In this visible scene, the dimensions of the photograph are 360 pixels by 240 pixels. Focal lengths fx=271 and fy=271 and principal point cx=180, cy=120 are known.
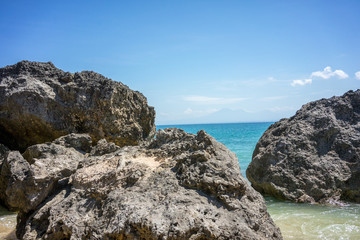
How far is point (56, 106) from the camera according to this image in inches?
285

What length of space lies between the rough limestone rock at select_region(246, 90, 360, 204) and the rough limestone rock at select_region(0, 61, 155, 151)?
13.4 ft

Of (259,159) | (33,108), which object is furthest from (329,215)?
(33,108)

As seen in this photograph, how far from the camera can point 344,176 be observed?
6812 millimetres

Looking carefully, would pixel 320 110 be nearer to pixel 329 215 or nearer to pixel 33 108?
pixel 329 215

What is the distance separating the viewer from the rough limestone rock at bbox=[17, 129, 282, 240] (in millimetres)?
2838

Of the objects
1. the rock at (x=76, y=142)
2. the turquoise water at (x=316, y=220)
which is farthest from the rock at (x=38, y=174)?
the turquoise water at (x=316, y=220)

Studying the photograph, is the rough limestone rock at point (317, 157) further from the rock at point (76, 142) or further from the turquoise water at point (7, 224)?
the turquoise water at point (7, 224)

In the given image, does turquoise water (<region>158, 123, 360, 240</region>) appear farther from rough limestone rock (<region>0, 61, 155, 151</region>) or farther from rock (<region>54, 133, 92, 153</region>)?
rough limestone rock (<region>0, 61, 155, 151</region>)

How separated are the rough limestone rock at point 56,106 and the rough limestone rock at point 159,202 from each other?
11.5 ft

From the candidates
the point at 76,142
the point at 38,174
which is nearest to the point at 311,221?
the point at 76,142

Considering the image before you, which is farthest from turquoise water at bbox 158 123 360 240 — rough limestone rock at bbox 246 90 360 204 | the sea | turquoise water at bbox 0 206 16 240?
turquoise water at bbox 0 206 16 240

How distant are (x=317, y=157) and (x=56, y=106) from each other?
7.07 metres

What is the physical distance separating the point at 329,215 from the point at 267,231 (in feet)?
10.6

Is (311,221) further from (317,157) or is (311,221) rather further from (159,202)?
(159,202)
